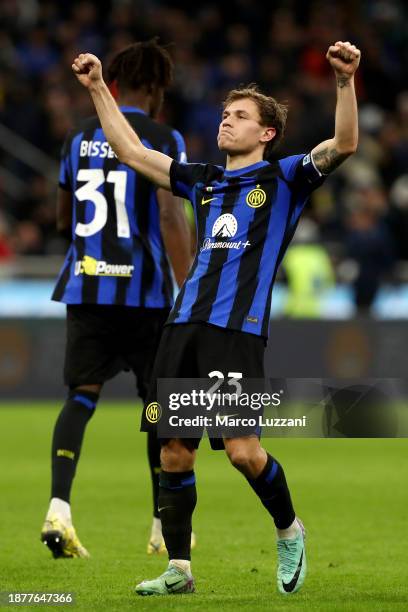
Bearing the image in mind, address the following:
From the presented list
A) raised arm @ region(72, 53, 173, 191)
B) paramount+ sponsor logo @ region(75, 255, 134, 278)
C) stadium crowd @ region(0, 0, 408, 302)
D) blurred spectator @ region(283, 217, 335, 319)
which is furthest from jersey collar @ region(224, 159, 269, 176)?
stadium crowd @ region(0, 0, 408, 302)

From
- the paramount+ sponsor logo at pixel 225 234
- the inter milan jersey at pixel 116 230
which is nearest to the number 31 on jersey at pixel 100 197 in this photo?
the inter milan jersey at pixel 116 230

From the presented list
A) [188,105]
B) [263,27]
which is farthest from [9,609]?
[263,27]

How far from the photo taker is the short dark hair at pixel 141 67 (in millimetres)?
7109

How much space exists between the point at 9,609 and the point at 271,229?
1.73m

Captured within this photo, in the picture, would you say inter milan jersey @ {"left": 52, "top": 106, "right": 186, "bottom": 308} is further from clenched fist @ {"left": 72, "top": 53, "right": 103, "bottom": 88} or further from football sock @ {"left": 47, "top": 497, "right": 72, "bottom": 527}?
clenched fist @ {"left": 72, "top": 53, "right": 103, "bottom": 88}

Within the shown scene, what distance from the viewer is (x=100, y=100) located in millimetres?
5758

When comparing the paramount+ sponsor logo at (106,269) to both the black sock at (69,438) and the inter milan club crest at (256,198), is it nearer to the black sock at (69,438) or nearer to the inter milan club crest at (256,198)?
the black sock at (69,438)

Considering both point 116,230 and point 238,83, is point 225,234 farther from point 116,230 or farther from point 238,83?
point 238,83

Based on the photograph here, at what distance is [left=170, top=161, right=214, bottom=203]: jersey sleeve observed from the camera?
572 centimetres

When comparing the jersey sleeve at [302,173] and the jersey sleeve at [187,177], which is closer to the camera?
the jersey sleeve at [302,173]

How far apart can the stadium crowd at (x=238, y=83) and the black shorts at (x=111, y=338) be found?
9.87 meters

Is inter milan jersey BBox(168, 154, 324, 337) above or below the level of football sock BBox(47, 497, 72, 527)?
above

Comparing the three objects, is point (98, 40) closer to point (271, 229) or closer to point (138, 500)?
point (138, 500)

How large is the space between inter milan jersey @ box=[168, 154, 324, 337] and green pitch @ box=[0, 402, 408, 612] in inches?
42.6
